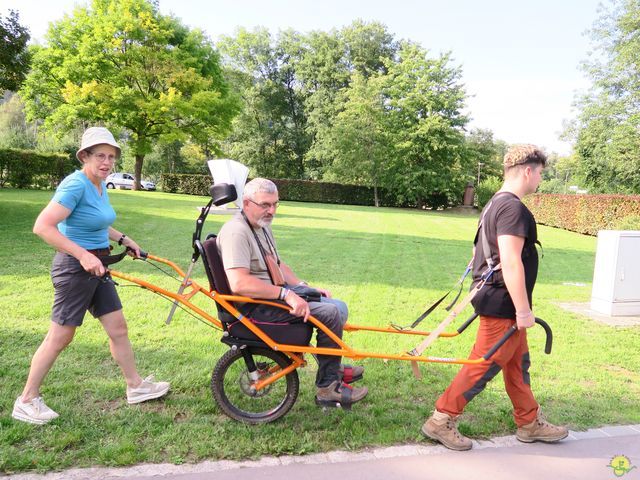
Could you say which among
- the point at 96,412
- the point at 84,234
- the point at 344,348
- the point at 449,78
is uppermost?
the point at 449,78

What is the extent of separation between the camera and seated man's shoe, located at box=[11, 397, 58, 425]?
3.07 metres

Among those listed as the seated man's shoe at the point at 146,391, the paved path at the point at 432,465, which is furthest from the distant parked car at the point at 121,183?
the paved path at the point at 432,465

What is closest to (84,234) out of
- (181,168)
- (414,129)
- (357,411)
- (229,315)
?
(229,315)

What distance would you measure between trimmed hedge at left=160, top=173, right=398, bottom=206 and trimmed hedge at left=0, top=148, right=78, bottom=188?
376 inches

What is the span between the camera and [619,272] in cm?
644

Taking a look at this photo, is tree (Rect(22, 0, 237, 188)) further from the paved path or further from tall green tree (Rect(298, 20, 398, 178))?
the paved path

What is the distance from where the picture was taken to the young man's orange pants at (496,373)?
2977 millimetres

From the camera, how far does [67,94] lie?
2738 centimetres

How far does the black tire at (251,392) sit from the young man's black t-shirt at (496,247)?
4.57ft

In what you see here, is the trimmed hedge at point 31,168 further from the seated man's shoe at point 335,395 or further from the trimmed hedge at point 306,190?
the seated man's shoe at point 335,395

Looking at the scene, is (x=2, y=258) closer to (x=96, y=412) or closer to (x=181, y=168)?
(x=96, y=412)

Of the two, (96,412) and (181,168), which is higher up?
(181,168)

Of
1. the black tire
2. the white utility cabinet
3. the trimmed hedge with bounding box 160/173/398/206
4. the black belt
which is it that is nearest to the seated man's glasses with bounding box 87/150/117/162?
the black belt

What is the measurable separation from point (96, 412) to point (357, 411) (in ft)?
6.08
